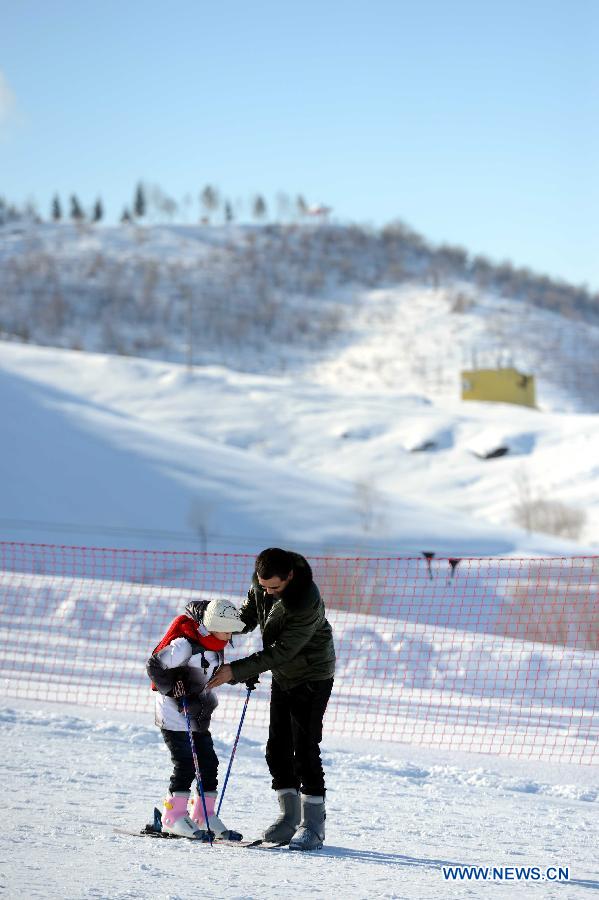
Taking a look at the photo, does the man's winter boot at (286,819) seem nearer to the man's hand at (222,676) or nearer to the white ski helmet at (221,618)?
the man's hand at (222,676)

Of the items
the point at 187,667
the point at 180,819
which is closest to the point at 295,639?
the point at 187,667

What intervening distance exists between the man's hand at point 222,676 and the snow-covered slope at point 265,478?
24.6 m

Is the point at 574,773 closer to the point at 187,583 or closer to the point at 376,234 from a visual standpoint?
the point at 187,583

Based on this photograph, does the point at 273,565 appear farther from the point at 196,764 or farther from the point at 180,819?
the point at 180,819

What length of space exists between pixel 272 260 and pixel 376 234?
28.4 m

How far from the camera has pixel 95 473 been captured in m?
34.7

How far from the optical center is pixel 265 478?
39094 millimetres

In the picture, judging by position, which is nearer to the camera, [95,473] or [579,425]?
[95,473]

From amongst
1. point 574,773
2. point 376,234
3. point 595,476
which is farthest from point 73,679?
point 376,234

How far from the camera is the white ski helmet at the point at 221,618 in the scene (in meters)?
5.04

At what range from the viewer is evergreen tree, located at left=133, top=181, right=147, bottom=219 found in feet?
644

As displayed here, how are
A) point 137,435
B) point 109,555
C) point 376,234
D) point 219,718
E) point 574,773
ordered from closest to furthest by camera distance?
point 574,773 < point 219,718 < point 109,555 < point 137,435 < point 376,234

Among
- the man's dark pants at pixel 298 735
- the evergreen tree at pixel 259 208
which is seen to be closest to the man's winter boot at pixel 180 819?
the man's dark pants at pixel 298 735

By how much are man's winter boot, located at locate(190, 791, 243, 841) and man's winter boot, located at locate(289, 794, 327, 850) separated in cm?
31
